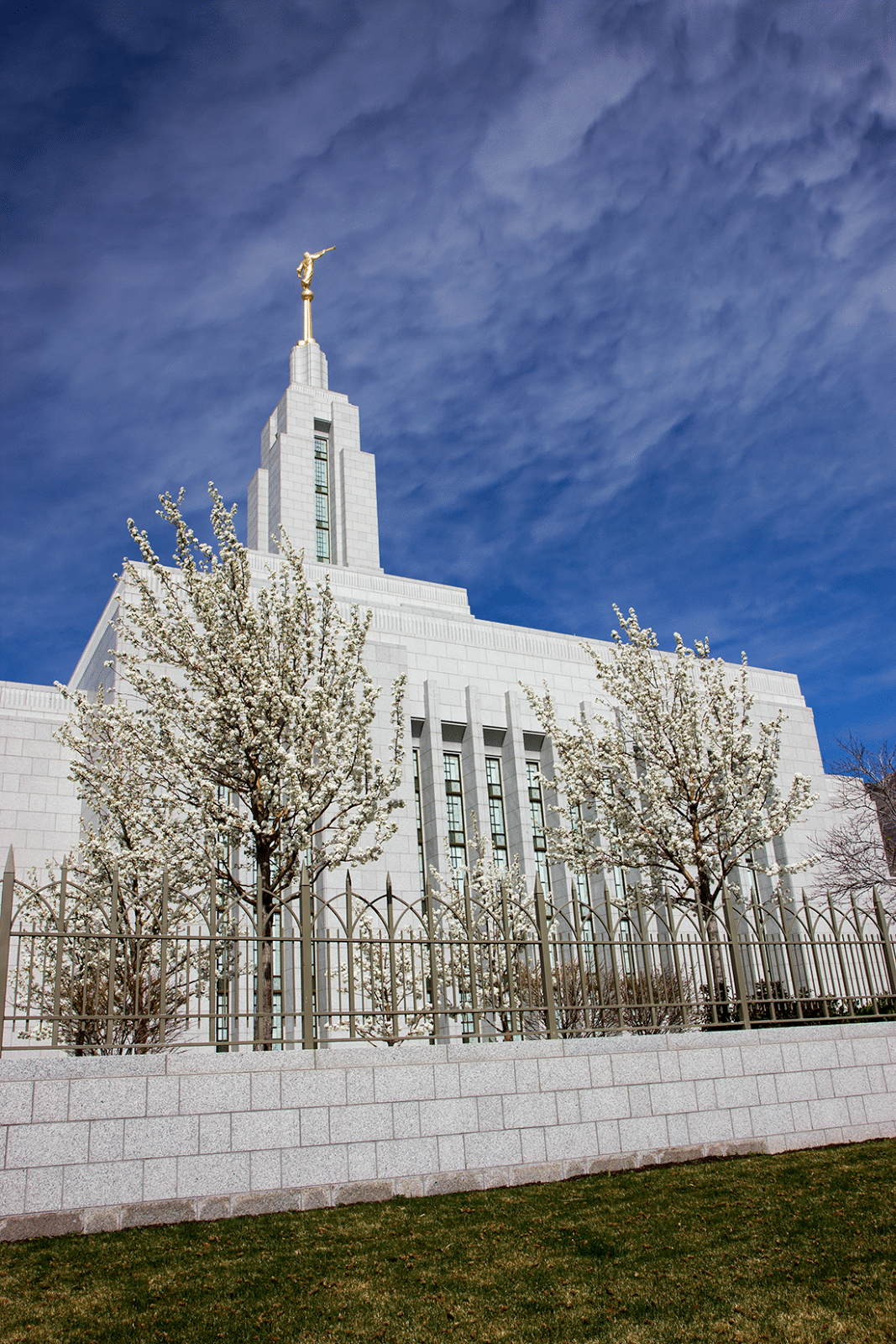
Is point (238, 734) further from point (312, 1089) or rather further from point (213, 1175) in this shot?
point (213, 1175)

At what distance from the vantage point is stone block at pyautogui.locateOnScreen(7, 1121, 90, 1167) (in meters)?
7.13

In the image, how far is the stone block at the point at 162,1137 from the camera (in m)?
7.46

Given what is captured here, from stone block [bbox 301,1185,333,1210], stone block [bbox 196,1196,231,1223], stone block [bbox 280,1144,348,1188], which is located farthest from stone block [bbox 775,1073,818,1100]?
stone block [bbox 196,1196,231,1223]

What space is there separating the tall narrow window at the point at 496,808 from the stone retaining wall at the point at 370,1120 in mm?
18777

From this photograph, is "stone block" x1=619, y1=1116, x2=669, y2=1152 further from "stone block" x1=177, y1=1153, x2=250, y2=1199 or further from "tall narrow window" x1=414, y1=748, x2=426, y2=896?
"tall narrow window" x1=414, y1=748, x2=426, y2=896

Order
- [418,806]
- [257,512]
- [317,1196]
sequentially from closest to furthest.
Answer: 1. [317,1196]
2. [418,806]
3. [257,512]

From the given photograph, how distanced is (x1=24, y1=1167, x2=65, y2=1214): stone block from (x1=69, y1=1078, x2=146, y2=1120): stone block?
394 mm

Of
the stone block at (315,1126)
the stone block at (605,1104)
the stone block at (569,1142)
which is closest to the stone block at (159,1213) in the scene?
the stone block at (315,1126)

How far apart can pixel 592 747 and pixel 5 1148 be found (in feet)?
48.5

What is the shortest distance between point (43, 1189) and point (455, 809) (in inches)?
895

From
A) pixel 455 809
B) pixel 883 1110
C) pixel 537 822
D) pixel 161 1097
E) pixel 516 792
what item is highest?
pixel 516 792

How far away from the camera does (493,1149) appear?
870cm

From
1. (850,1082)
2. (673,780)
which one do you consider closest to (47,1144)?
(850,1082)

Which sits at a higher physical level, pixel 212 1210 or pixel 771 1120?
pixel 771 1120
